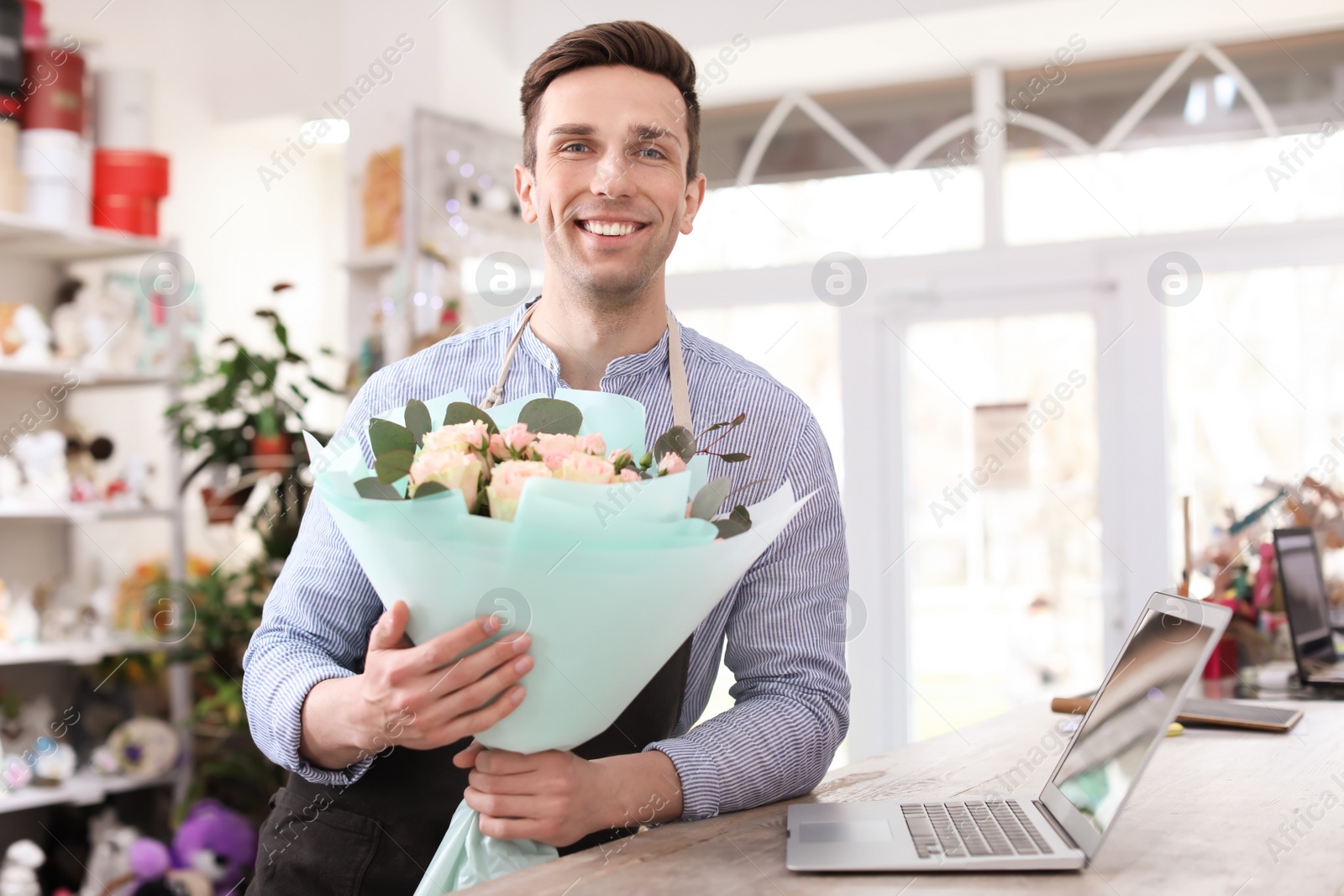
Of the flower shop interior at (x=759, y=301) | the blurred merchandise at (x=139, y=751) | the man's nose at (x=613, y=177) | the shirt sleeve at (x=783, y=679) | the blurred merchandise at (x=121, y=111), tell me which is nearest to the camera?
the shirt sleeve at (x=783, y=679)

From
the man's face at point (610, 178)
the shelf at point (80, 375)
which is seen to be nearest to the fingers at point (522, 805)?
the man's face at point (610, 178)

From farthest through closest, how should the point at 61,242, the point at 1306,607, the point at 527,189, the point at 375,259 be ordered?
the point at 375,259 → the point at 61,242 → the point at 1306,607 → the point at 527,189

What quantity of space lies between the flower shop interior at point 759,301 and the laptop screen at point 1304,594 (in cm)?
104

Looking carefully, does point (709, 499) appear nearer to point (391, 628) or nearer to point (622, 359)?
point (391, 628)

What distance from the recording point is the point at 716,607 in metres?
1.36

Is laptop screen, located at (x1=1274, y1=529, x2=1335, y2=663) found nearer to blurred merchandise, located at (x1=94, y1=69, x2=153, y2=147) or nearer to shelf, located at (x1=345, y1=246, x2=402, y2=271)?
shelf, located at (x1=345, y1=246, x2=402, y2=271)

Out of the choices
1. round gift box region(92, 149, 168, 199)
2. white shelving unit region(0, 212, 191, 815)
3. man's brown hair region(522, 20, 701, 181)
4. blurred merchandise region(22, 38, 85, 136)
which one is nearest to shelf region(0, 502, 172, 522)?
white shelving unit region(0, 212, 191, 815)

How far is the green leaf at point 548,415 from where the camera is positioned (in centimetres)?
106

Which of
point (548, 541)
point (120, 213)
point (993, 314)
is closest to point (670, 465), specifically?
point (548, 541)

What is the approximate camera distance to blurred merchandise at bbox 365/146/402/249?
12.8 ft

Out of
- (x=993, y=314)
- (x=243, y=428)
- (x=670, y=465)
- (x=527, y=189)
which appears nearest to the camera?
A: (x=670, y=465)

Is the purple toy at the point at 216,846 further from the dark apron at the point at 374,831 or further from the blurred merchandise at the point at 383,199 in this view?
the dark apron at the point at 374,831

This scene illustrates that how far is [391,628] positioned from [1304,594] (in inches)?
79.4

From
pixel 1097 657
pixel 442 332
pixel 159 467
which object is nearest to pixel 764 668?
pixel 442 332
